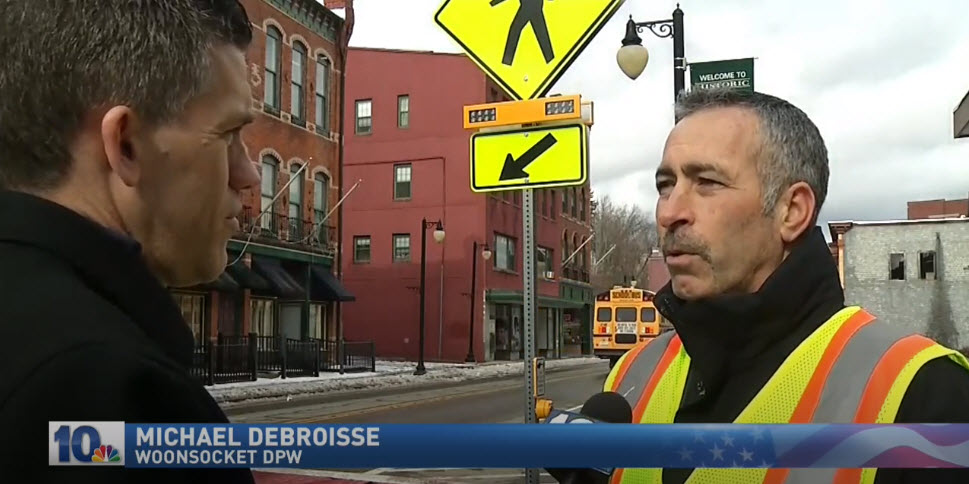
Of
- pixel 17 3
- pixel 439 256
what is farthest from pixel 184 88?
pixel 439 256

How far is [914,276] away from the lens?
135 ft

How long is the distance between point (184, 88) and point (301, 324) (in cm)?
2734

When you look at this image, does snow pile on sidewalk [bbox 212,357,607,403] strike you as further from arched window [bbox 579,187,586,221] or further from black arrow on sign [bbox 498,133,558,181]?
arched window [bbox 579,187,586,221]

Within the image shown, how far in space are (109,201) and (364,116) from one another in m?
39.9

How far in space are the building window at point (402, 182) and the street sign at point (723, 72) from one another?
29.8 m

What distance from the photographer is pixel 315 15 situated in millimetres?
28984

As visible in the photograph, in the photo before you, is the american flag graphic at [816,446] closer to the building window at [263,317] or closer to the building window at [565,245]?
the building window at [263,317]


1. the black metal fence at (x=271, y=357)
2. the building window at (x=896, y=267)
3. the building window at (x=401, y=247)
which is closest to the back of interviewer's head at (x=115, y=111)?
the black metal fence at (x=271, y=357)

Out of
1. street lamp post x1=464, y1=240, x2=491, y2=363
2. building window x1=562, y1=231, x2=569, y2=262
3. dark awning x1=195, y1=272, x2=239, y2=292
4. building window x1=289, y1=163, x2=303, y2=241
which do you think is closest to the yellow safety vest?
dark awning x1=195, y1=272, x2=239, y2=292

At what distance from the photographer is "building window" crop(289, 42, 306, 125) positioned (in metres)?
27.8

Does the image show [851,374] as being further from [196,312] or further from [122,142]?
[196,312]

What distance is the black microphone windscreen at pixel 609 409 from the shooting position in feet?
6.91

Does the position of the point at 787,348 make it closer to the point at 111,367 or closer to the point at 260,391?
the point at 111,367

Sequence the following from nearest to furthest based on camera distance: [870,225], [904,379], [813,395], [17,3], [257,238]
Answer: [17,3] < [904,379] < [813,395] < [257,238] < [870,225]
